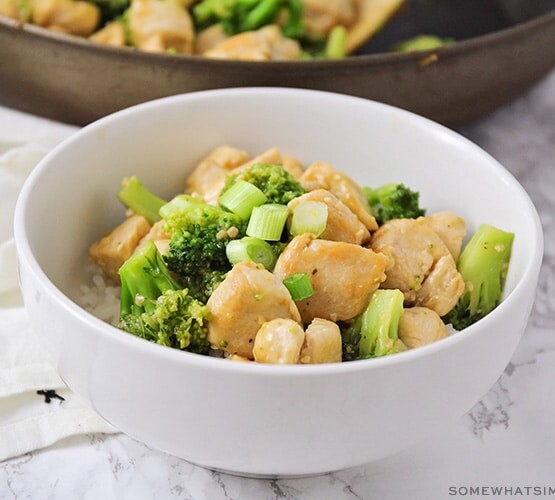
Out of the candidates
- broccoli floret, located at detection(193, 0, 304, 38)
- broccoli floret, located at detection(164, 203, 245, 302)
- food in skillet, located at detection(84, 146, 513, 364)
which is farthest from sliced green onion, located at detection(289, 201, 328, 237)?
broccoli floret, located at detection(193, 0, 304, 38)

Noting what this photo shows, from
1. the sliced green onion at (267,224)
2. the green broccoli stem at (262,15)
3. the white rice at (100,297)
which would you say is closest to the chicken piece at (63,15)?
the green broccoli stem at (262,15)

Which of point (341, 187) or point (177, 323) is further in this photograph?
point (341, 187)


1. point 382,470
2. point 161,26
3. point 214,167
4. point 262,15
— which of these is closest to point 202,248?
point 214,167

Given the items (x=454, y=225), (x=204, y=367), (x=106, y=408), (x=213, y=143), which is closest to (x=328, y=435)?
(x=204, y=367)

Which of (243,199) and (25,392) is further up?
(243,199)

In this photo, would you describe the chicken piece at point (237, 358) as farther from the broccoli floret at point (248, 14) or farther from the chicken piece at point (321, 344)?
the broccoli floret at point (248, 14)

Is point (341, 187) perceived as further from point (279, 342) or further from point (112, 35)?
point (112, 35)

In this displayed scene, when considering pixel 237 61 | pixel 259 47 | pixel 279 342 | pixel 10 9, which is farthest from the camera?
pixel 10 9
